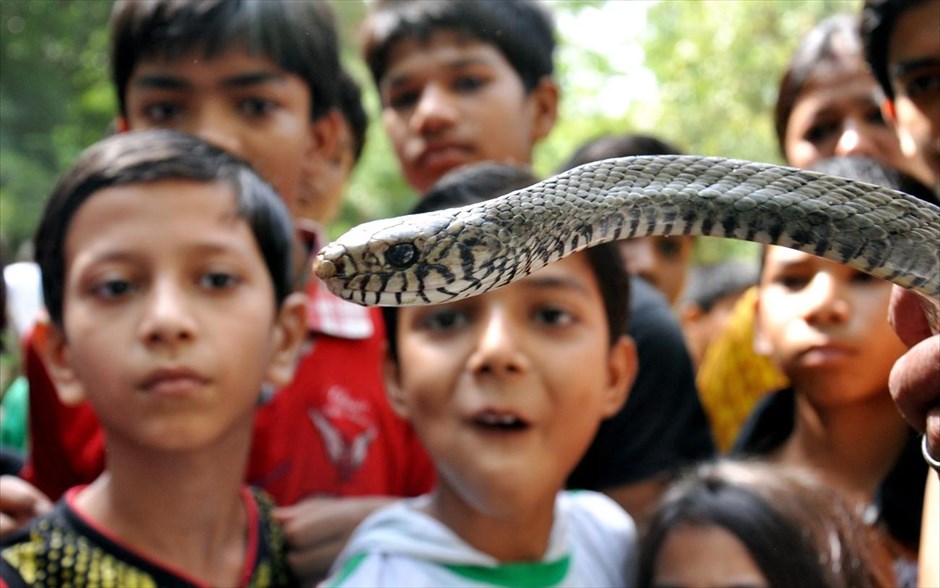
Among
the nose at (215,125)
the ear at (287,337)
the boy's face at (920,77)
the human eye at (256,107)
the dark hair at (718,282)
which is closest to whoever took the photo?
the boy's face at (920,77)

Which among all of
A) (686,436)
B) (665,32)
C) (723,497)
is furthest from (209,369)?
(665,32)

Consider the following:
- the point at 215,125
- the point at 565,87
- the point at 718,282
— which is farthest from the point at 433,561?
the point at 565,87

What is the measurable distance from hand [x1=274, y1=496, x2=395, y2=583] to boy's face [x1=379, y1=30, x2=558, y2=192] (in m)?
1.88

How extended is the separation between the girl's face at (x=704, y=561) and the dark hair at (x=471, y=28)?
8.23ft

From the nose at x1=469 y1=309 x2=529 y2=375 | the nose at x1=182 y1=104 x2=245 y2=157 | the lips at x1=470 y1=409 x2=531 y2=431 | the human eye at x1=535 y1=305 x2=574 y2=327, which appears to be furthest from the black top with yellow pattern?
the nose at x1=182 y1=104 x2=245 y2=157

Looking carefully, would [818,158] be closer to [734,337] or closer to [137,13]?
[734,337]

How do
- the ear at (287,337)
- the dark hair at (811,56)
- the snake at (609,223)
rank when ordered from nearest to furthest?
1. the snake at (609,223)
2. the ear at (287,337)
3. the dark hair at (811,56)

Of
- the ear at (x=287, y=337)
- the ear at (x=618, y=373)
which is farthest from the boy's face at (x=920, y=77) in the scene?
the ear at (x=287, y=337)

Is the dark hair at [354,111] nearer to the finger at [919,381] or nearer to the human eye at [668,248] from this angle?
the human eye at [668,248]

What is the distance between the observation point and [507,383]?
295 cm

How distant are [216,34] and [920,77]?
241cm

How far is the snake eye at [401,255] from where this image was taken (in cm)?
224

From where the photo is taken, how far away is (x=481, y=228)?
220 centimetres

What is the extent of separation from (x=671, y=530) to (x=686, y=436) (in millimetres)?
720
